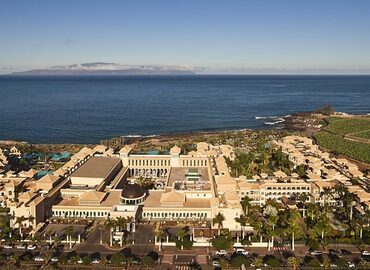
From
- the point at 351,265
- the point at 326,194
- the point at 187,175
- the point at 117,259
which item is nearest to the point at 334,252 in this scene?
the point at 351,265

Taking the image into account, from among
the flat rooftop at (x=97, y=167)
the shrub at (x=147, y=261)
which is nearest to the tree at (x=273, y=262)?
the shrub at (x=147, y=261)

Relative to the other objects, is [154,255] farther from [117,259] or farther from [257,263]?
[257,263]

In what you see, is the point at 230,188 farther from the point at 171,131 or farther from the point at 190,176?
the point at 171,131

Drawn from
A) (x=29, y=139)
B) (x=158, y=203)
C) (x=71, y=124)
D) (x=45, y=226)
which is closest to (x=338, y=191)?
(x=158, y=203)

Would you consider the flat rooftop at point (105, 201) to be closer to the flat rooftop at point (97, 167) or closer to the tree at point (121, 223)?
the flat rooftop at point (97, 167)

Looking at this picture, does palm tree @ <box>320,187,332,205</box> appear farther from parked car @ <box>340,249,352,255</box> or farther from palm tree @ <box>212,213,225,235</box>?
palm tree @ <box>212,213,225,235</box>
